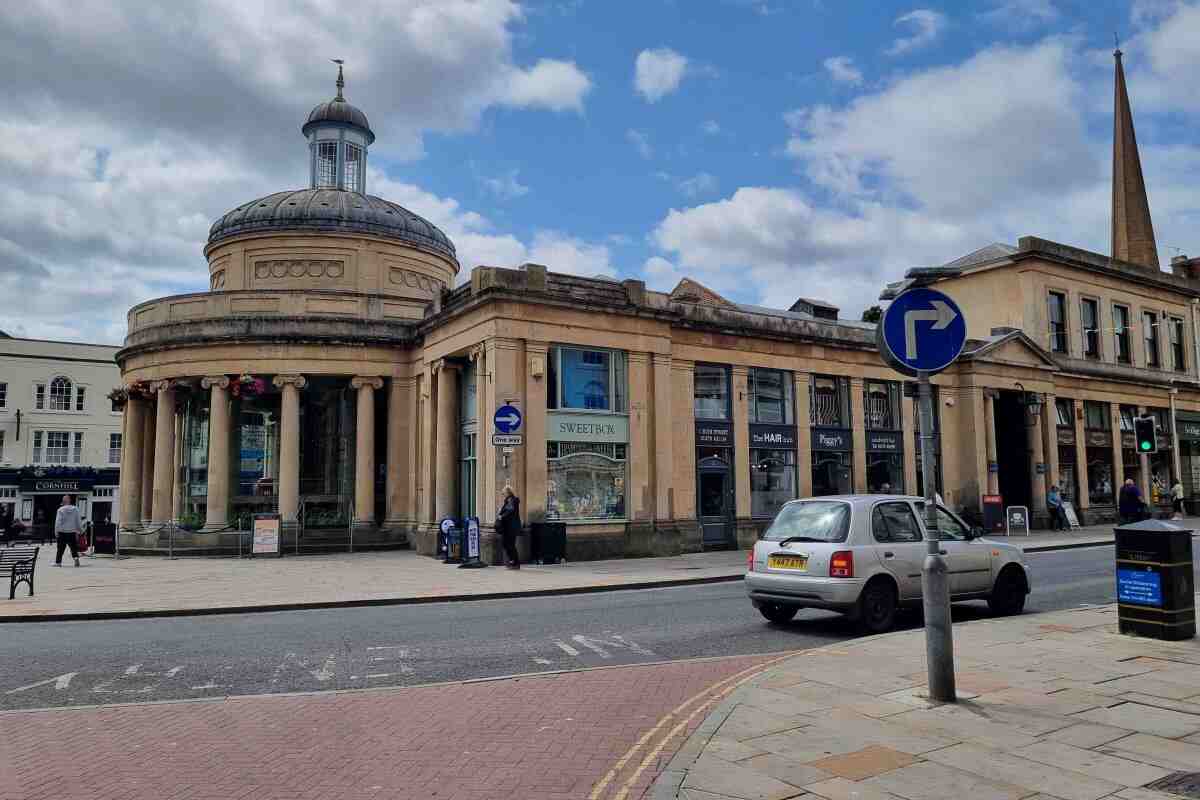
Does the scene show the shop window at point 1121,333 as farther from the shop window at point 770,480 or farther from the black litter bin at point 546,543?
the black litter bin at point 546,543

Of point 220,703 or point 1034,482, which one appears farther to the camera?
point 1034,482

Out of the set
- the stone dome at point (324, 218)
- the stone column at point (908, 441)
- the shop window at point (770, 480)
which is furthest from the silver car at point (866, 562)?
the stone dome at point (324, 218)

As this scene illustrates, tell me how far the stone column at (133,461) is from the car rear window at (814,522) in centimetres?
2645

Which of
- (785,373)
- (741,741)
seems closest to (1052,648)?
(741,741)

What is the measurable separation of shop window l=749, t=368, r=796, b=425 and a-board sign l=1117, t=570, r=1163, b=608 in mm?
16011

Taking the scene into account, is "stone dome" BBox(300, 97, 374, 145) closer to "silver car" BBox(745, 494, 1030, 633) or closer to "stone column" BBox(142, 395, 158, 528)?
"stone column" BBox(142, 395, 158, 528)

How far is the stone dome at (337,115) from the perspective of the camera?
36.7 metres

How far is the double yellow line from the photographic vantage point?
4965 millimetres

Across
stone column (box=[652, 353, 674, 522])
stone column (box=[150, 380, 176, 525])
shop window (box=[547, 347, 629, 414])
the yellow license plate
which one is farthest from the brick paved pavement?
stone column (box=[150, 380, 176, 525])

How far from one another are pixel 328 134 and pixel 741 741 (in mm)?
36208

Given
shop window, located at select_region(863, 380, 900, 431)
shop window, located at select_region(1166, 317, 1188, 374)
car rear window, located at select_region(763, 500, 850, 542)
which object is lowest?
car rear window, located at select_region(763, 500, 850, 542)

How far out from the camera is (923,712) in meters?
6.24

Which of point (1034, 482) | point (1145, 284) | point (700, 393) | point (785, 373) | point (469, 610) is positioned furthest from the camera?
point (1145, 284)

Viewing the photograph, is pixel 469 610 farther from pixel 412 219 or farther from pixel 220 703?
pixel 412 219
